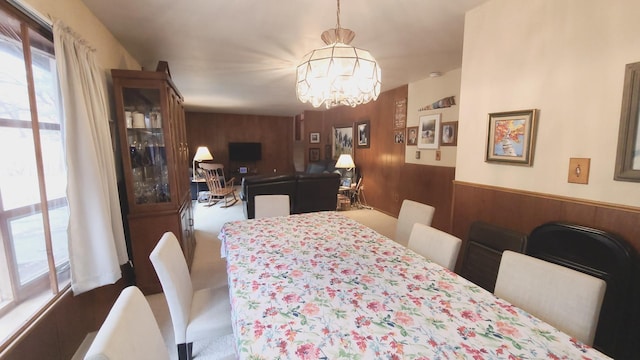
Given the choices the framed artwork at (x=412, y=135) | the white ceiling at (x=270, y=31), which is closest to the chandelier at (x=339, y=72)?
the white ceiling at (x=270, y=31)

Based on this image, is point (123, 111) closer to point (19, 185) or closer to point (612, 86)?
point (19, 185)

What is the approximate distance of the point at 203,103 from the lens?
6461 mm

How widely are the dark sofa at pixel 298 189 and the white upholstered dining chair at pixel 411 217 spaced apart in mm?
2172

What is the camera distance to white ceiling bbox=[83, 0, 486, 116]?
6.40 ft

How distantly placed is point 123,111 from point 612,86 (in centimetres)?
333

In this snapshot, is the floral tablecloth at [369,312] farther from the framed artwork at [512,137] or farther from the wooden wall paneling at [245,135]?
the wooden wall paneling at [245,135]

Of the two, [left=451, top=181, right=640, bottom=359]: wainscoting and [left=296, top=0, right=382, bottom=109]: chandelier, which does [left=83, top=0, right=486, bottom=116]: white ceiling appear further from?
[left=451, top=181, right=640, bottom=359]: wainscoting

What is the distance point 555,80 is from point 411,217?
1.28 meters

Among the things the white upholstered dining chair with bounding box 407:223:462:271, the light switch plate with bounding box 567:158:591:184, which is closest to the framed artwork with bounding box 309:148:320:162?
the white upholstered dining chair with bounding box 407:223:462:271

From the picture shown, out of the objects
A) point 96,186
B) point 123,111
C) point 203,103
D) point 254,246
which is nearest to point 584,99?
point 254,246

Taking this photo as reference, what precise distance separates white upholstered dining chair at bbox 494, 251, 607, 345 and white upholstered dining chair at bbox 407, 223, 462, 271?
10.0 inches

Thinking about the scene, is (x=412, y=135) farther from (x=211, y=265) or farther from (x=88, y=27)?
(x=88, y=27)

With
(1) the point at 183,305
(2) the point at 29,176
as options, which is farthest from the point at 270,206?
(2) the point at 29,176

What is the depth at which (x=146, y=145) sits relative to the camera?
2525 millimetres
